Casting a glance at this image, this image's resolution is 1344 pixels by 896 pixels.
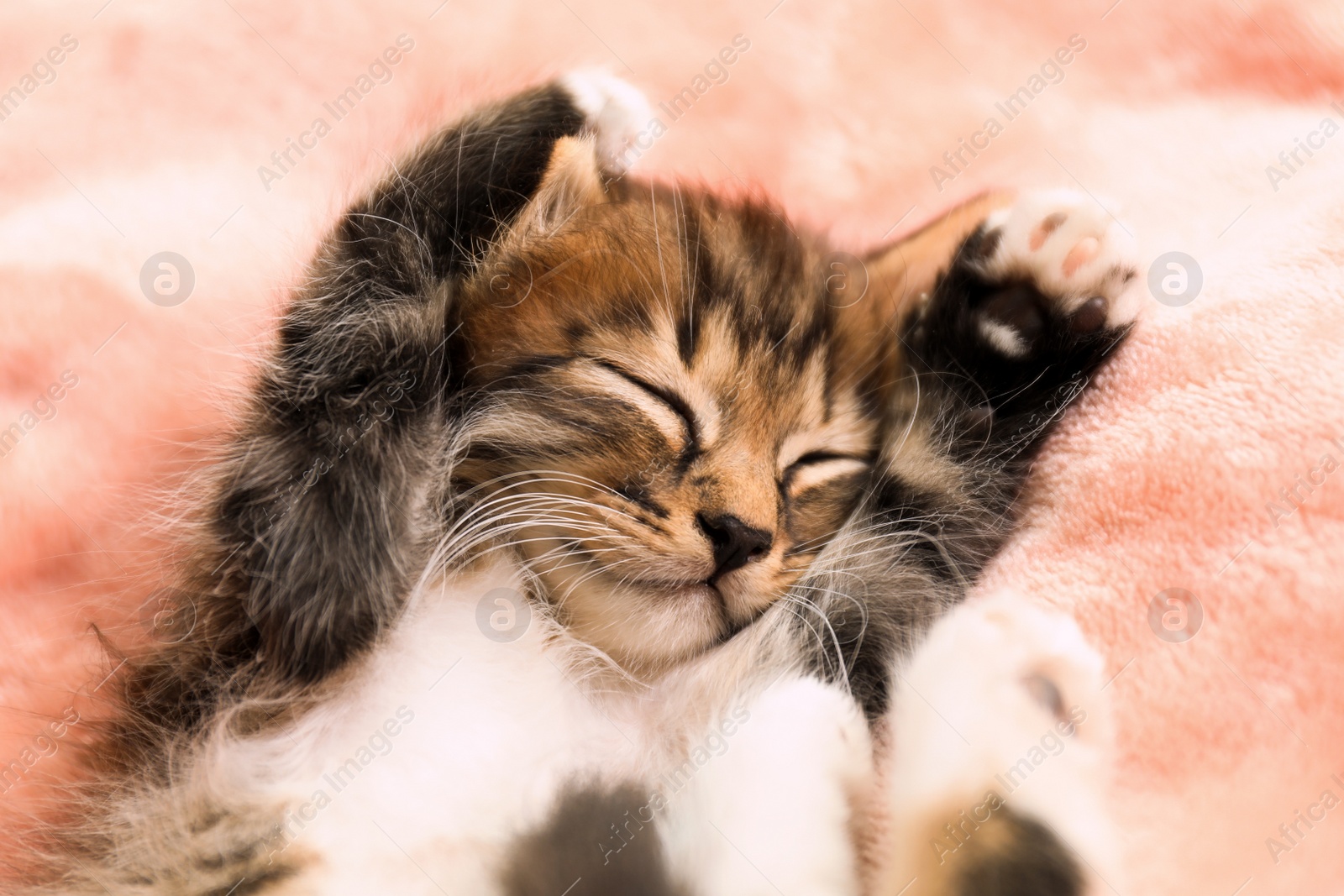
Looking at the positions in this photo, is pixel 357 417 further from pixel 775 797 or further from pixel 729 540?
pixel 775 797

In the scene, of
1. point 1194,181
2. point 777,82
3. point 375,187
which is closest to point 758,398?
point 375,187

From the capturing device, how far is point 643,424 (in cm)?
100

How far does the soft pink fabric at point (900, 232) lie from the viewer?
2.96ft

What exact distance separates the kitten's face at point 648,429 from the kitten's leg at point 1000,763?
0.21 m

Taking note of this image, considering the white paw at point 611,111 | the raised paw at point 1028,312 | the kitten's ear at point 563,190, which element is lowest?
the kitten's ear at point 563,190

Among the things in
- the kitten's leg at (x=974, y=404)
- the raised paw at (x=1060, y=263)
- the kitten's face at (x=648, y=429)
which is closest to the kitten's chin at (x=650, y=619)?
→ the kitten's face at (x=648, y=429)

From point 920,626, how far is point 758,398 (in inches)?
11.8

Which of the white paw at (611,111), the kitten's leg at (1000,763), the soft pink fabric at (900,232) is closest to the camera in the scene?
the kitten's leg at (1000,763)

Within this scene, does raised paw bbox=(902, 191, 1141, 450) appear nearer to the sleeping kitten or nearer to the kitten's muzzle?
the sleeping kitten

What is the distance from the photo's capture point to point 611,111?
115 cm

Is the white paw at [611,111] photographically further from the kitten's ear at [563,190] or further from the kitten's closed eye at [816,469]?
the kitten's closed eye at [816,469]

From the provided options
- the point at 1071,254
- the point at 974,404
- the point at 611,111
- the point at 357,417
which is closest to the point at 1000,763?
the point at 974,404

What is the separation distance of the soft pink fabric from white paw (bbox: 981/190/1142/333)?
0.28 feet

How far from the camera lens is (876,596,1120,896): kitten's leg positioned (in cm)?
79
